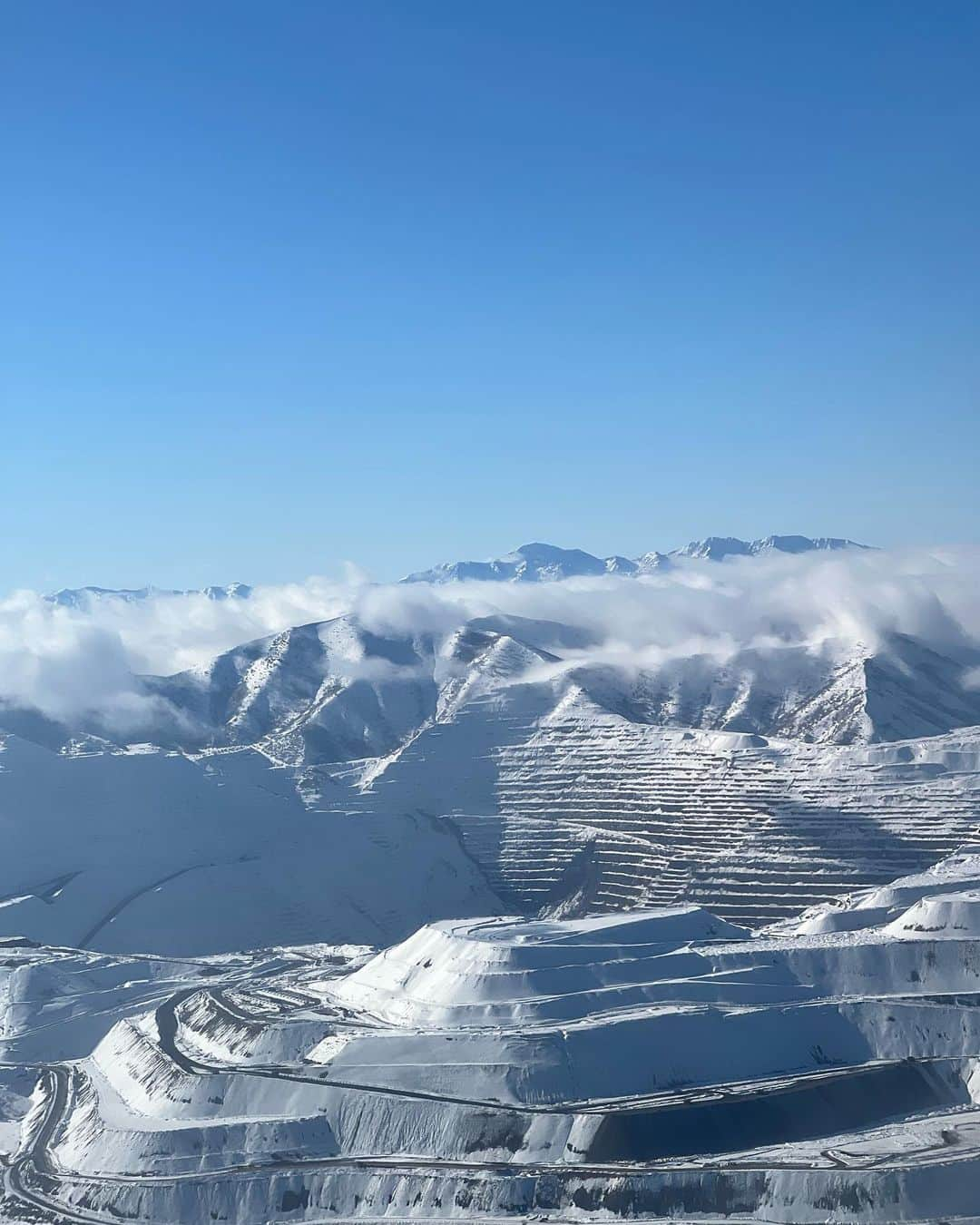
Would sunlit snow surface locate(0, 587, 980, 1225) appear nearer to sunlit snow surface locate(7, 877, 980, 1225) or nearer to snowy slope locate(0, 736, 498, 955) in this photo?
sunlit snow surface locate(7, 877, 980, 1225)

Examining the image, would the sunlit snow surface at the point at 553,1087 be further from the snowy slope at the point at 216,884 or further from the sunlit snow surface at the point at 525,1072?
the snowy slope at the point at 216,884

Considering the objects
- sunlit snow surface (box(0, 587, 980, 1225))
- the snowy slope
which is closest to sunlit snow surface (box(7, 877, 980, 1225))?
sunlit snow surface (box(0, 587, 980, 1225))

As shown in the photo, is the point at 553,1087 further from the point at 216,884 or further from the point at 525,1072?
the point at 216,884

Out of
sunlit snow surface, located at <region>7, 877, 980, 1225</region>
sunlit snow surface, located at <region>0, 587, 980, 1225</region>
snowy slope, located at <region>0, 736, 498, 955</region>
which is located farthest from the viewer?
snowy slope, located at <region>0, 736, 498, 955</region>

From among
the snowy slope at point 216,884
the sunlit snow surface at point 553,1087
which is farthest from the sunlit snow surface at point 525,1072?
the snowy slope at point 216,884

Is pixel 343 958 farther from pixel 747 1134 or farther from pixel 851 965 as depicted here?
pixel 747 1134

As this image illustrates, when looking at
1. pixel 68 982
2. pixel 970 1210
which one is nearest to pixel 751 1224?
pixel 970 1210

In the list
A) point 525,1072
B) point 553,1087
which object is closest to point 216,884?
point 525,1072

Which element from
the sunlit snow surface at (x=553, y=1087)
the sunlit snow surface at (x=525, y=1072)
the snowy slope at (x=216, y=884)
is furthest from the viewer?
the snowy slope at (x=216, y=884)
